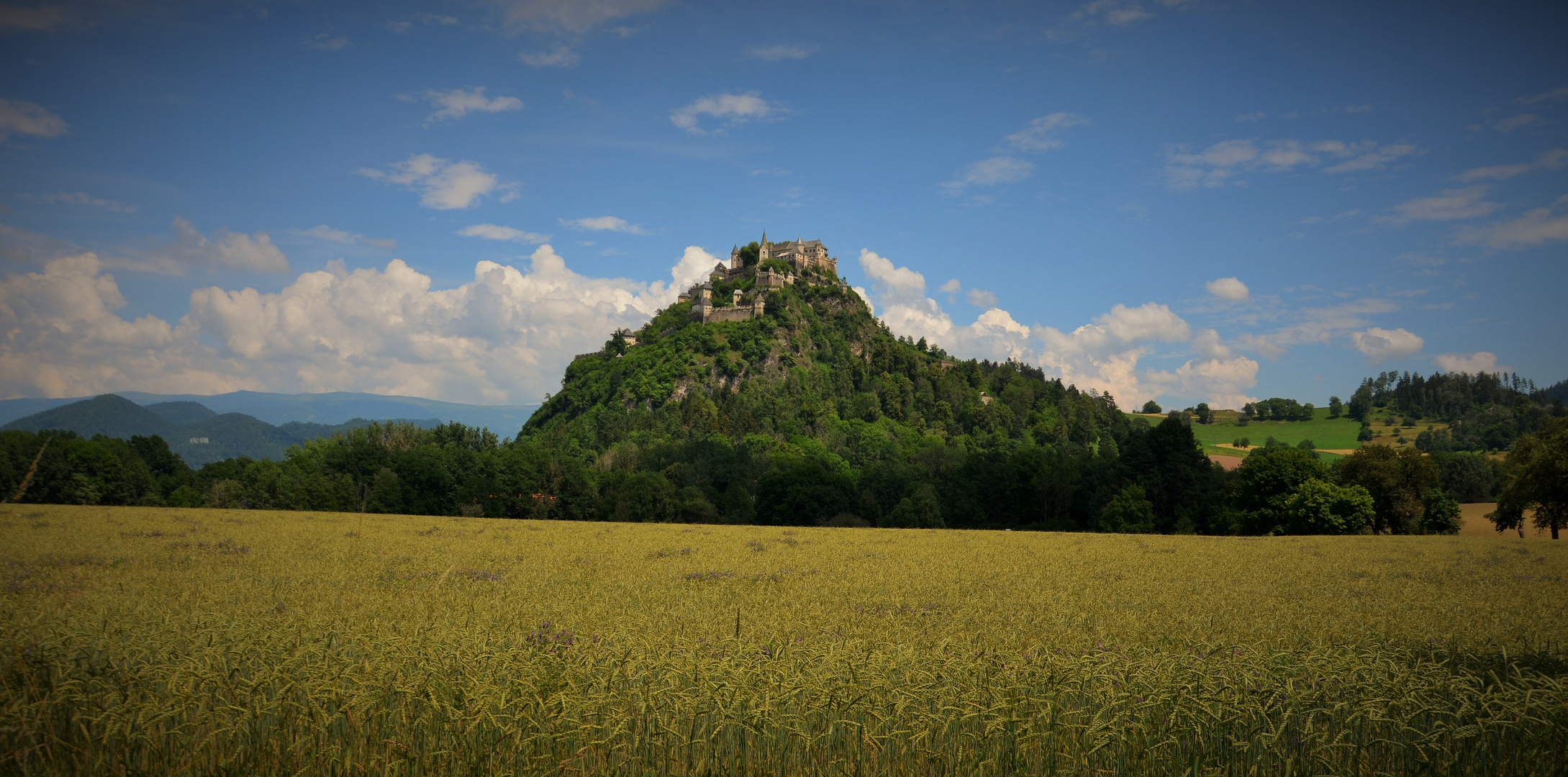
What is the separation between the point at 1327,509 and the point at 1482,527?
1229 inches

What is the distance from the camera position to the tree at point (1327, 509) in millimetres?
55844

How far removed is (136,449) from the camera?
82.6m

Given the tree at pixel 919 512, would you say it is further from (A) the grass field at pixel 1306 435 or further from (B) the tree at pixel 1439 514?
(A) the grass field at pixel 1306 435

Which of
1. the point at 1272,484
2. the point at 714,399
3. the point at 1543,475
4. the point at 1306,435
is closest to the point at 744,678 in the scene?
the point at 1543,475

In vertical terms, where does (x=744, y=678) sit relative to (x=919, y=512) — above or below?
above

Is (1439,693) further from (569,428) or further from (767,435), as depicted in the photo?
(569,428)

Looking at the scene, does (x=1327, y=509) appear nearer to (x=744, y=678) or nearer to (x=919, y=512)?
(x=919, y=512)

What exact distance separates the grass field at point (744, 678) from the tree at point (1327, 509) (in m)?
42.9

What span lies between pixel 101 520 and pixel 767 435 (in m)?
131

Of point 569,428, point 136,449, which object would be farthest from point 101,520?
point 569,428

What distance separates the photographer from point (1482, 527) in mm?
71375

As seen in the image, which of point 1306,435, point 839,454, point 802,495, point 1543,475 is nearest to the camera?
point 1543,475

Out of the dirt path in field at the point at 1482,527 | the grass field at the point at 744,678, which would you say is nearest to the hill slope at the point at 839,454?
the dirt path in field at the point at 1482,527

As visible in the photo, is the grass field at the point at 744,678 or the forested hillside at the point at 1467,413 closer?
the grass field at the point at 744,678
